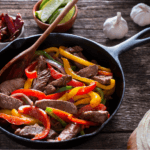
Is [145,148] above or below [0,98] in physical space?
below

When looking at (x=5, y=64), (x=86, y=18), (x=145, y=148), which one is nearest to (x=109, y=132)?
(x=145, y=148)

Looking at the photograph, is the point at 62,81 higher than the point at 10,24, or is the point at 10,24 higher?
the point at 10,24

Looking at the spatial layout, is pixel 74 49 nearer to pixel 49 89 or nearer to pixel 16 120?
pixel 49 89

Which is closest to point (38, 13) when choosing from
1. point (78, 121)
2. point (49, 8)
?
point (49, 8)

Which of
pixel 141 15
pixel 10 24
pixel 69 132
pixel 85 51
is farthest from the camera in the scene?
pixel 141 15

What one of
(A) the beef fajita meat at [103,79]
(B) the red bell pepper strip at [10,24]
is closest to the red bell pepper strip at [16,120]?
(A) the beef fajita meat at [103,79]

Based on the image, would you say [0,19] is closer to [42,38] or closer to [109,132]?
[42,38]
